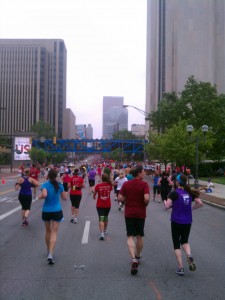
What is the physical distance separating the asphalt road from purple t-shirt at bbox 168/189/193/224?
920 millimetres

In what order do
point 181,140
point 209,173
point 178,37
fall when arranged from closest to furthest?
point 181,140 → point 209,173 → point 178,37

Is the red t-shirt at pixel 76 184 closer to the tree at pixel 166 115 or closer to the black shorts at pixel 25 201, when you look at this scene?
the black shorts at pixel 25 201

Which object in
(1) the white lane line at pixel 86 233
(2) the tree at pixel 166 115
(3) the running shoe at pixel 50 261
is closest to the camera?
(3) the running shoe at pixel 50 261

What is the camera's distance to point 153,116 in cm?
5450

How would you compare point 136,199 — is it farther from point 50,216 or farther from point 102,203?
point 102,203

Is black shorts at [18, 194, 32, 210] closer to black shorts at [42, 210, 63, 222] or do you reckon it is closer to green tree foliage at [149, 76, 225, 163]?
black shorts at [42, 210, 63, 222]

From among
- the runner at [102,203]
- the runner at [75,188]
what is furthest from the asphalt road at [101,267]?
the runner at [75,188]

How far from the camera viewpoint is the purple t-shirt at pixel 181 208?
689 centimetres

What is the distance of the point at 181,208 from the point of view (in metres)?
6.92

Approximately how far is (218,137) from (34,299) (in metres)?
45.9

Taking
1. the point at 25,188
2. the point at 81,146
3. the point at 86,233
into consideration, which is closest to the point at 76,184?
the point at 25,188

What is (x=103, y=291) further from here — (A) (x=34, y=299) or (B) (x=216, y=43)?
(B) (x=216, y=43)

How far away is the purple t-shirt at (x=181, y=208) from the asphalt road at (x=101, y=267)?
36.2 inches

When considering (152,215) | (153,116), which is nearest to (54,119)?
(153,116)
